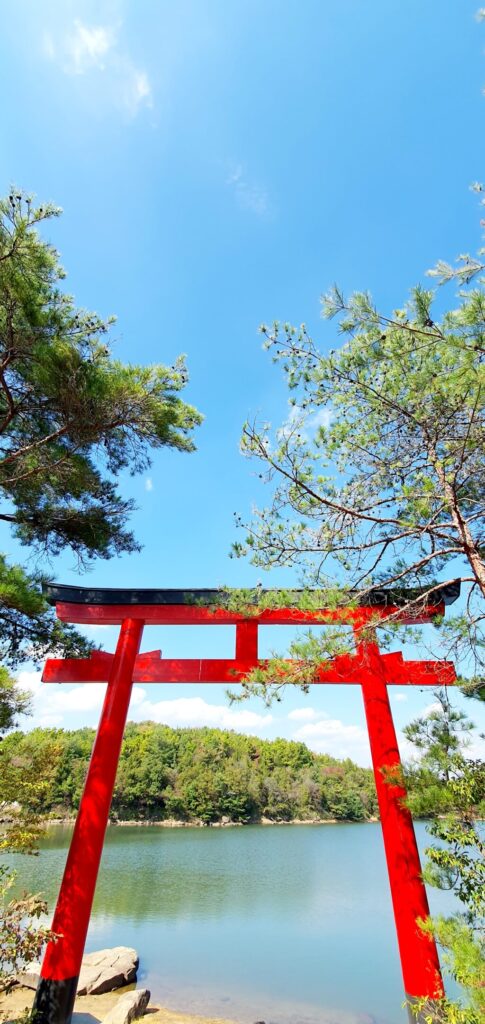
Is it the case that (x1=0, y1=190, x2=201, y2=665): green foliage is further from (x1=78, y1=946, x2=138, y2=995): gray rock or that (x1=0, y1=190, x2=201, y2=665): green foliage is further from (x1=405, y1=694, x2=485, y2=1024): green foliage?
(x1=78, y1=946, x2=138, y2=995): gray rock

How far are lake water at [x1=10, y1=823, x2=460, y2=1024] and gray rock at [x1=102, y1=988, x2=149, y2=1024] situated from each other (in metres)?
0.56

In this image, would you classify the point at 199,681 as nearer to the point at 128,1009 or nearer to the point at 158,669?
the point at 158,669

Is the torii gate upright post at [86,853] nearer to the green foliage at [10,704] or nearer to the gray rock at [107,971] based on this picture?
the green foliage at [10,704]

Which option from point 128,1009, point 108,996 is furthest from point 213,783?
point 128,1009

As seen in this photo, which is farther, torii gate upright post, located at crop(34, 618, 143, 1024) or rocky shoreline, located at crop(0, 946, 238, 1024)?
A: rocky shoreline, located at crop(0, 946, 238, 1024)

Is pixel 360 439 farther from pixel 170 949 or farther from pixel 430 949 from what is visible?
pixel 170 949

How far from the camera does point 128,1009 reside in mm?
3744

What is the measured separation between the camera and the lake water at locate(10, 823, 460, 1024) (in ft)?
15.2

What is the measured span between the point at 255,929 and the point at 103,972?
3300 mm

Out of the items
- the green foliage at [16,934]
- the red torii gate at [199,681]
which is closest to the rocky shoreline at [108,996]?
the red torii gate at [199,681]

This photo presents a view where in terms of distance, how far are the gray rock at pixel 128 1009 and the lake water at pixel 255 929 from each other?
1.85 ft

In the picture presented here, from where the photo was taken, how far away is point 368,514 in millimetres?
2773

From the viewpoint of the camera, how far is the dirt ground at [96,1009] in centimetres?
379

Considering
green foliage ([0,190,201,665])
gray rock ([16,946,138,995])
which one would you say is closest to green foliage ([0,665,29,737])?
green foliage ([0,190,201,665])
